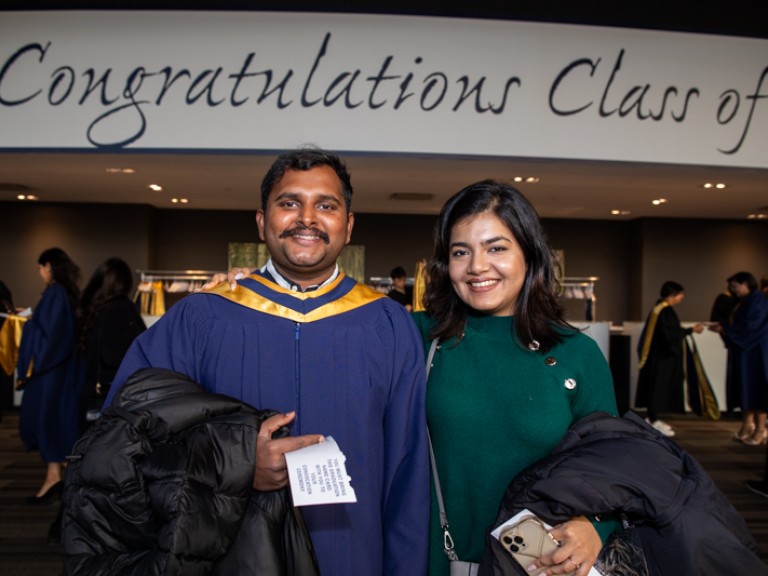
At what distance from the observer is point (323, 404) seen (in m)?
1.64

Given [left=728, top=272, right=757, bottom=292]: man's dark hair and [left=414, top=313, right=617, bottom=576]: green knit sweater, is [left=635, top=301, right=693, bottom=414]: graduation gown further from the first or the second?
[left=414, top=313, right=617, bottom=576]: green knit sweater

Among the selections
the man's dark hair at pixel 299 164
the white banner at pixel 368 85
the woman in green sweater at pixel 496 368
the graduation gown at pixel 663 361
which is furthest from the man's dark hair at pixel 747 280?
the man's dark hair at pixel 299 164

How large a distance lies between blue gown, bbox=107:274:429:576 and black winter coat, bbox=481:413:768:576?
35cm

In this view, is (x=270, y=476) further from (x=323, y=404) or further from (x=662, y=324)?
(x=662, y=324)

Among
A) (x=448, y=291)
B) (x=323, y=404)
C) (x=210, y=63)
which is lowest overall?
(x=323, y=404)

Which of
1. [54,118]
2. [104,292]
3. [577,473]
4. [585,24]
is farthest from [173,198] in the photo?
[577,473]

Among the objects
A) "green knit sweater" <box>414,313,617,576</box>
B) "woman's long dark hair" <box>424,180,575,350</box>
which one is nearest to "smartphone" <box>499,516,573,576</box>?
"green knit sweater" <box>414,313,617,576</box>

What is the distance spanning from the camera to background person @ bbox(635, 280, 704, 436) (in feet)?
23.4

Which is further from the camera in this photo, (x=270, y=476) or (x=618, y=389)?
(x=618, y=389)

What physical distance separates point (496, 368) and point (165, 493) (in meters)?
0.84

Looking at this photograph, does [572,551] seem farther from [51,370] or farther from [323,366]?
[51,370]

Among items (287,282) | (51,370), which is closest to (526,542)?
(287,282)

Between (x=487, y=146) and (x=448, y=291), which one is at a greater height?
(x=487, y=146)

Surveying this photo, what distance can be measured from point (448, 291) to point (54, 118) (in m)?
4.16
